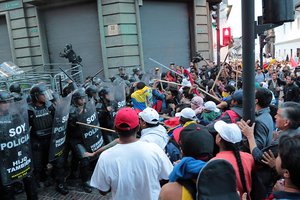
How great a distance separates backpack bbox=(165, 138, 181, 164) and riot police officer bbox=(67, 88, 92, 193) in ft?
6.22

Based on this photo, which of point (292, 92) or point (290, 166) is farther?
point (292, 92)

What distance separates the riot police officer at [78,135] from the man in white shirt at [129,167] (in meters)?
2.61

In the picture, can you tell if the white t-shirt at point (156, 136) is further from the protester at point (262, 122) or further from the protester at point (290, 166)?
the protester at point (290, 166)

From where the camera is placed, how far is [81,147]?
530cm

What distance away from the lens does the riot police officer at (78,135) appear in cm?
521

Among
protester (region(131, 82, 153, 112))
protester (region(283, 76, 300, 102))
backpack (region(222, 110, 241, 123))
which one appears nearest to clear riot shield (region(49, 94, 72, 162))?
protester (region(131, 82, 153, 112))

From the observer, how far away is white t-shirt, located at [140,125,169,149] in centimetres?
352

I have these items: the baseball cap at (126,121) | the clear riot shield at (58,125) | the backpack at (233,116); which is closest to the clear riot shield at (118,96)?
the clear riot shield at (58,125)

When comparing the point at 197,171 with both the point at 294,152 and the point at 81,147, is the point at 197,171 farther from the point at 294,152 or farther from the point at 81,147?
the point at 81,147

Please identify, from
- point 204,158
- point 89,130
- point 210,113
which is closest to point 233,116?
point 210,113

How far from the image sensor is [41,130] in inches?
202

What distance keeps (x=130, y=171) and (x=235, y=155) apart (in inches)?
35.6

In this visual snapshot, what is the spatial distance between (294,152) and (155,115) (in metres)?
1.99

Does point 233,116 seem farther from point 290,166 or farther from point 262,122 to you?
point 290,166
